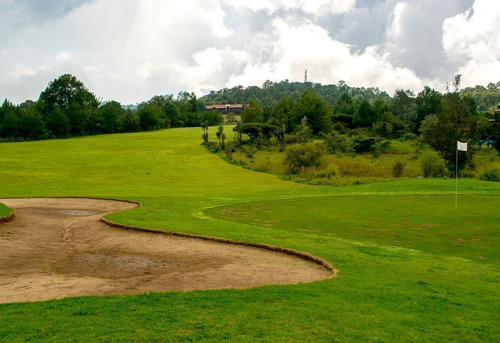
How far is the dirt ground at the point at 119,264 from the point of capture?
33.6ft

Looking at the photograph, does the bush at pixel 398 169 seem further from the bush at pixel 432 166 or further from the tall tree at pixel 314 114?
the tall tree at pixel 314 114

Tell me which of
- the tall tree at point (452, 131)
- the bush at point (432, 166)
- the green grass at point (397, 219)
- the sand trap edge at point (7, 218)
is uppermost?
the tall tree at point (452, 131)

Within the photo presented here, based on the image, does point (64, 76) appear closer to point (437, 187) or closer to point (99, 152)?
point (99, 152)

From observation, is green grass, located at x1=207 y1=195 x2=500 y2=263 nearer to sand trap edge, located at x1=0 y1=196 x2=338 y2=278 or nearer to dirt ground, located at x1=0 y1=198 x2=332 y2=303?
sand trap edge, located at x1=0 y1=196 x2=338 y2=278

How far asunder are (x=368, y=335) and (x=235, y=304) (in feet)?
8.25

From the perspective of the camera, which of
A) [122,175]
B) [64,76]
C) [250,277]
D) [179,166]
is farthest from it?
[64,76]

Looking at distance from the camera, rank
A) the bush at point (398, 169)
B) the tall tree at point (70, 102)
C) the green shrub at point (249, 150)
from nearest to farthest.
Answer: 1. the bush at point (398, 169)
2. the green shrub at point (249, 150)
3. the tall tree at point (70, 102)

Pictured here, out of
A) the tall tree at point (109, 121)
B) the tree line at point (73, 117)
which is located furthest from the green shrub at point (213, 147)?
the tall tree at point (109, 121)

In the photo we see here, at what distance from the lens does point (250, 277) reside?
36.7ft

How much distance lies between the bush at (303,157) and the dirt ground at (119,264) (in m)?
37.1

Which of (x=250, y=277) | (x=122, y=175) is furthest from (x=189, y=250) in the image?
(x=122, y=175)

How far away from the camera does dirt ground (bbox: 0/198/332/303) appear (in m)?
10.2

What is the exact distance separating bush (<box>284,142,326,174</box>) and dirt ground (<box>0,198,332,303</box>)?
122ft

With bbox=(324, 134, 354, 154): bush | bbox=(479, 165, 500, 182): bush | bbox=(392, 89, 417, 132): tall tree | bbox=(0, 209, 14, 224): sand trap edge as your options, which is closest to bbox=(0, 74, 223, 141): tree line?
bbox=(324, 134, 354, 154): bush
